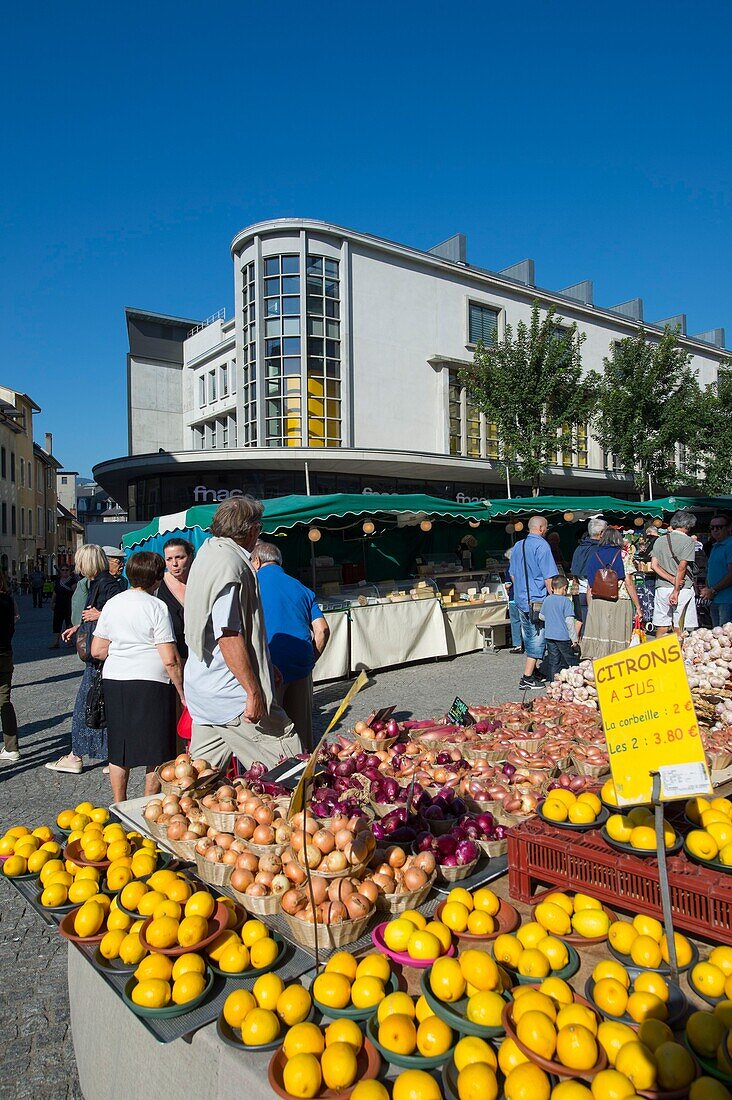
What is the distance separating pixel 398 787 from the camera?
294cm

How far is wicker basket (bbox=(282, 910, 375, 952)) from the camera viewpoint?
1.88 m

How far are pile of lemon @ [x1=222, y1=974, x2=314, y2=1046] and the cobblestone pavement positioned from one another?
1.14 m

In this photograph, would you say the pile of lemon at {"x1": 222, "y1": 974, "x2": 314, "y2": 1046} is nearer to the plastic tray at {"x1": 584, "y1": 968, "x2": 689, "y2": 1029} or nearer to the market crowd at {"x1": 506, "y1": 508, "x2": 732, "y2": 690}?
the plastic tray at {"x1": 584, "y1": 968, "x2": 689, "y2": 1029}

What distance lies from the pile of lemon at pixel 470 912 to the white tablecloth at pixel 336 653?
6.91 metres

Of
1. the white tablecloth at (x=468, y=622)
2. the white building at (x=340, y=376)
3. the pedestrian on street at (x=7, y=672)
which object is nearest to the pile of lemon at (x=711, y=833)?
the pedestrian on street at (x=7, y=672)

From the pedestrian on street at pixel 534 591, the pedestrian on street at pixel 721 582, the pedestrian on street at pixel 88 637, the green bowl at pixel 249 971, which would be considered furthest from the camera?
the pedestrian on street at pixel 534 591

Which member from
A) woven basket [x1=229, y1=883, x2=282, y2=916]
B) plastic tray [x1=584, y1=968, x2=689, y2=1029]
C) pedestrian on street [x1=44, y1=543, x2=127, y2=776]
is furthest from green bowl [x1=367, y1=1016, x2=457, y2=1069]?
pedestrian on street [x1=44, y1=543, x2=127, y2=776]

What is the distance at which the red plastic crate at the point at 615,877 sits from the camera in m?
1.83

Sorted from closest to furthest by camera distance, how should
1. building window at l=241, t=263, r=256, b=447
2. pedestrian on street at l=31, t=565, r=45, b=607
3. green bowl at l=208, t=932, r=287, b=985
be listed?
green bowl at l=208, t=932, r=287, b=985, building window at l=241, t=263, r=256, b=447, pedestrian on street at l=31, t=565, r=45, b=607

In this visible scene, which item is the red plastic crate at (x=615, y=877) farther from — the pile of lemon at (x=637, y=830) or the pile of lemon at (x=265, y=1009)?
the pile of lemon at (x=265, y=1009)

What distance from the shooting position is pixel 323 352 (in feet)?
70.8

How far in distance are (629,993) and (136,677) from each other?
9.82 ft

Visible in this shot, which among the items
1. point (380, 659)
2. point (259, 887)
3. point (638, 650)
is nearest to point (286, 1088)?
point (259, 887)

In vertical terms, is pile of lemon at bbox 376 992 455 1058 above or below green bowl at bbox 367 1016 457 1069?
above
